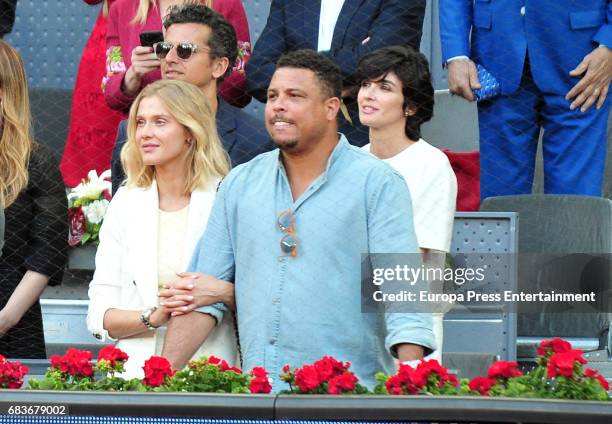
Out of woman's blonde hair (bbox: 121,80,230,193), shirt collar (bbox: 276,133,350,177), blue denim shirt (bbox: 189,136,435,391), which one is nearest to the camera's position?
blue denim shirt (bbox: 189,136,435,391)

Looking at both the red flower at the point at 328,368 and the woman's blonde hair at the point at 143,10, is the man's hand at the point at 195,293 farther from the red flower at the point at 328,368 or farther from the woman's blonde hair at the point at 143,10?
the woman's blonde hair at the point at 143,10

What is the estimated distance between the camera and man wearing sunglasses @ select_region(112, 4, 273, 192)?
4.79m

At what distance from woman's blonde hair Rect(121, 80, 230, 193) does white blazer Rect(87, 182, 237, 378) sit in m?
0.08

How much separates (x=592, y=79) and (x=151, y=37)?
155 cm

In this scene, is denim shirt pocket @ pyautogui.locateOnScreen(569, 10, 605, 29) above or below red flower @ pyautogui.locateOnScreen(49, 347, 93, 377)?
above

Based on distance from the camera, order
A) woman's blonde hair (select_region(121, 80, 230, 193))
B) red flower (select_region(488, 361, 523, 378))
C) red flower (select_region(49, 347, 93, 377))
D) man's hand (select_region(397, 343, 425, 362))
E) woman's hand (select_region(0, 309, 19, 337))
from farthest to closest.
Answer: woman's hand (select_region(0, 309, 19, 337)) → woman's blonde hair (select_region(121, 80, 230, 193)) → man's hand (select_region(397, 343, 425, 362)) → red flower (select_region(49, 347, 93, 377)) → red flower (select_region(488, 361, 523, 378))

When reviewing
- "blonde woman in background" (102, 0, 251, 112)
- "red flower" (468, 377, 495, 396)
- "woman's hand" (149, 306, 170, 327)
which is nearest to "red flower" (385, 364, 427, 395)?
"red flower" (468, 377, 495, 396)

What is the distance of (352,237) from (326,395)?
0.66m

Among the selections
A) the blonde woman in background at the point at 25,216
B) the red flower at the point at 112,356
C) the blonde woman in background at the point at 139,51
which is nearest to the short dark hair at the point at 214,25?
the blonde woman in background at the point at 139,51

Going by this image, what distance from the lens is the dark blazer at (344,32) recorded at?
499 centimetres

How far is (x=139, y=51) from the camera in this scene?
5.04 metres

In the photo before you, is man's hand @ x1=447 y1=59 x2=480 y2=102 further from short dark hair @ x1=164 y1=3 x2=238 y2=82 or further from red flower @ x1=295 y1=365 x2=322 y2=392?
red flower @ x1=295 y1=365 x2=322 y2=392

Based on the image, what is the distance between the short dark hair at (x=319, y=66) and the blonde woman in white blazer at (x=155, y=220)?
0.41 m

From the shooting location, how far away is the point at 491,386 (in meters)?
3.27
